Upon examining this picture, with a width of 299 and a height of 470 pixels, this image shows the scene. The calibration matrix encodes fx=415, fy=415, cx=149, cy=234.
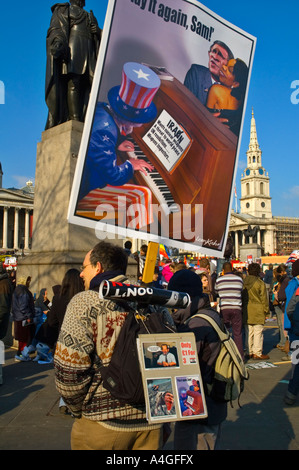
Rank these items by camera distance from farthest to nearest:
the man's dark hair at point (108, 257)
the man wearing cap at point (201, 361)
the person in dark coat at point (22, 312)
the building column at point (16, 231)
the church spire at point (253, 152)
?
the church spire at point (253, 152)
the building column at point (16, 231)
the person in dark coat at point (22, 312)
the man wearing cap at point (201, 361)
the man's dark hair at point (108, 257)

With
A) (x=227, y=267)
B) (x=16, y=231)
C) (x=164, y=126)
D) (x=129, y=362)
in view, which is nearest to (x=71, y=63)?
(x=227, y=267)

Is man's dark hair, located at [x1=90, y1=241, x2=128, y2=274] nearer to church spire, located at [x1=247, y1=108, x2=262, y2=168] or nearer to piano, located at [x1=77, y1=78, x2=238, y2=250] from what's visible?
piano, located at [x1=77, y1=78, x2=238, y2=250]

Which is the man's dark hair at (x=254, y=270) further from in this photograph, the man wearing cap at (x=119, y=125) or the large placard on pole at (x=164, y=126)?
the man wearing cap at (x=119, y=125)

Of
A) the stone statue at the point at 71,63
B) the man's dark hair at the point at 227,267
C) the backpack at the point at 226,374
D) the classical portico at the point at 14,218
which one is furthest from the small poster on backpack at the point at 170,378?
the classical portico at the point at 14,218

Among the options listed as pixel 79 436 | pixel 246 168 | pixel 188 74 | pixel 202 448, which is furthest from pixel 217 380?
pixel 246 168

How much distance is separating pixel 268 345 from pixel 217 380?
7.65m

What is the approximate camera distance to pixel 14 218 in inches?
3342

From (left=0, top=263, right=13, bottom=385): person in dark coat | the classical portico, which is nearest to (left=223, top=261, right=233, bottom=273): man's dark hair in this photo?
(left=0, top=263, right=13, bottom=385): person in dark coat

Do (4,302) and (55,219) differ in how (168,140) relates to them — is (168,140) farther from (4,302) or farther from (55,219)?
(55,219)

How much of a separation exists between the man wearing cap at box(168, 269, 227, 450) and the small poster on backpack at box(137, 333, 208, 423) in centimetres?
57

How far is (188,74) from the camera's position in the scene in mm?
3434

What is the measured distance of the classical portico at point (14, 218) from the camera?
82.6 meters

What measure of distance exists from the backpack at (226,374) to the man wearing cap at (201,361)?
0.03 m
